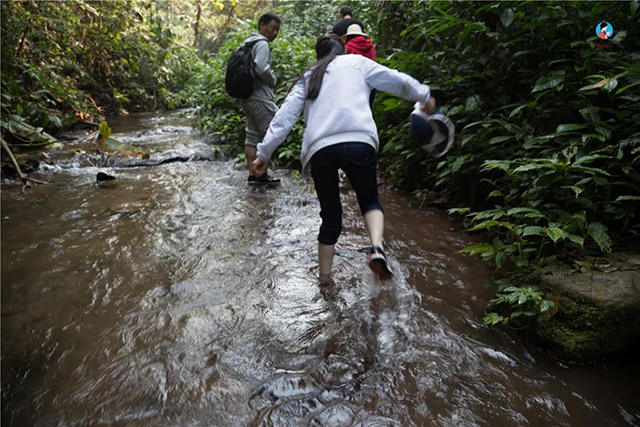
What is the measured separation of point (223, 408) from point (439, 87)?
3.70m

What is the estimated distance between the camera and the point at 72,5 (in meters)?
8.91

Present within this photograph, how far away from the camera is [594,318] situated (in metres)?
2.05

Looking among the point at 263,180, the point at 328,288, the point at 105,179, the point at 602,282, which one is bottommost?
the point at 105,179

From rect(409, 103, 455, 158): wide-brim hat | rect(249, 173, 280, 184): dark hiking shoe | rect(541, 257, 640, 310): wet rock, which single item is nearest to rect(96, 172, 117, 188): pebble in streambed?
rect(249, 173, 280, 184): dark hiking shoe

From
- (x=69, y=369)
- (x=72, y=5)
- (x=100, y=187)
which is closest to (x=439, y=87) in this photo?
(x=69, y=369)

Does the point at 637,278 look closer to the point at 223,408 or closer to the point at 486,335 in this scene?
the point at 486,335

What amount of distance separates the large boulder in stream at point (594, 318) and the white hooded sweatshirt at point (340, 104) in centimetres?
143

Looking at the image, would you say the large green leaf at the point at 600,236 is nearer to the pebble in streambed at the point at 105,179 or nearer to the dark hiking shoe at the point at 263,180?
the dark hiking shoe at the point at 263,180

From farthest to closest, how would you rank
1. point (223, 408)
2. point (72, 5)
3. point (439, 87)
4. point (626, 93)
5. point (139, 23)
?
point (139, 23) < point (72, 5) < point (439, 87) < point (626, 93) < point (223, 408)

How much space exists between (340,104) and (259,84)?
122 inches

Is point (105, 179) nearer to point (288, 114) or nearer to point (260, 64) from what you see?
point (260, 64)

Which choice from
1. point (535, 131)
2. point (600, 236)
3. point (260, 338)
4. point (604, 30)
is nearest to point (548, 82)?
point (535, 131)

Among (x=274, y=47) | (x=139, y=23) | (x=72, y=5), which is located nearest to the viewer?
(x=274, y=47)

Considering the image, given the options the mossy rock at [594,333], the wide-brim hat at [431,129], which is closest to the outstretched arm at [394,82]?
the wide-brim hat at [431,129]
